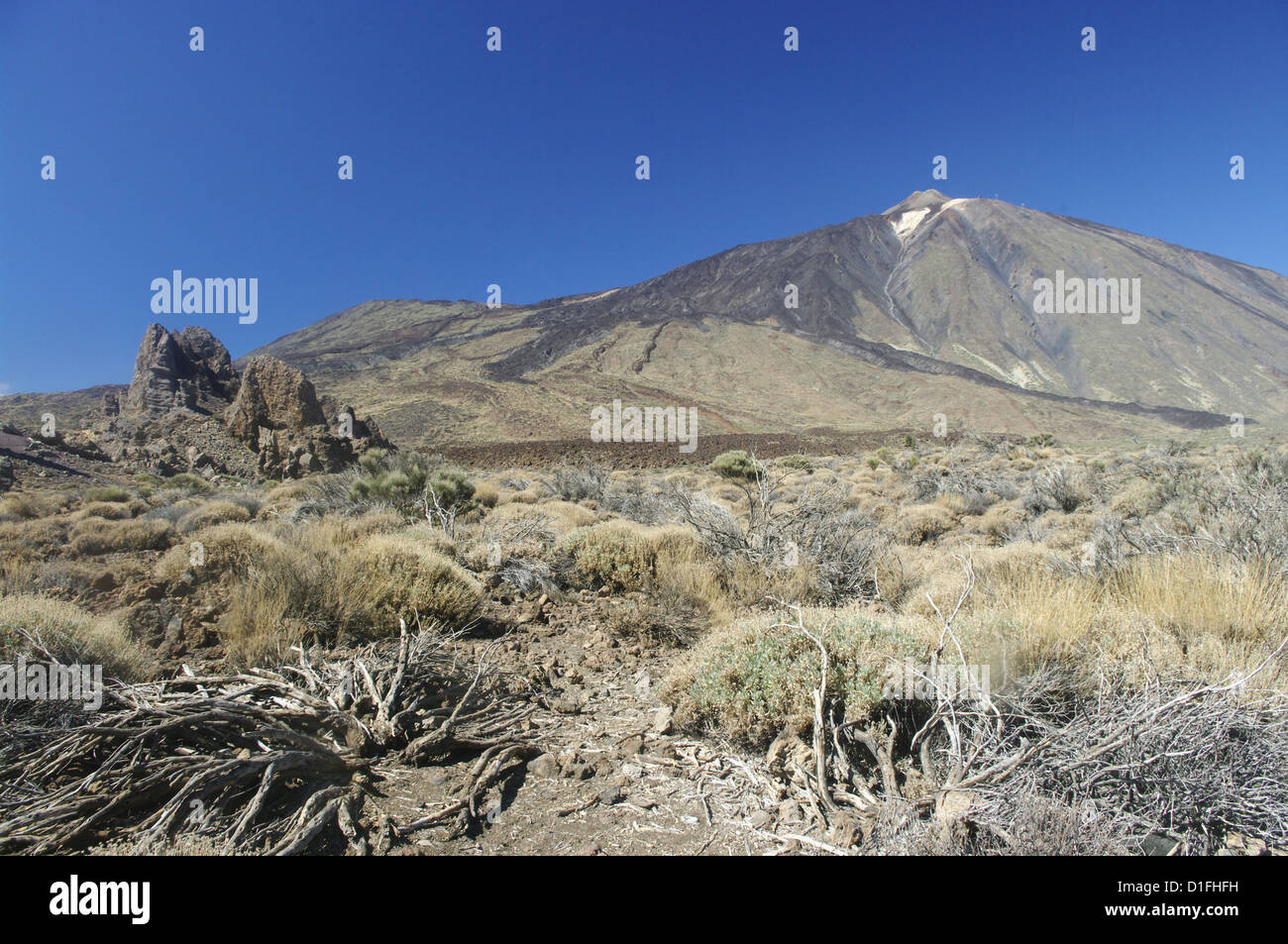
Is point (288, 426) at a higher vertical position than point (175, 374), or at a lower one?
lower

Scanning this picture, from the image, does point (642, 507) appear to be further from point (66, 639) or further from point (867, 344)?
point (867, 344)

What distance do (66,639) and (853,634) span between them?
14.2 ft

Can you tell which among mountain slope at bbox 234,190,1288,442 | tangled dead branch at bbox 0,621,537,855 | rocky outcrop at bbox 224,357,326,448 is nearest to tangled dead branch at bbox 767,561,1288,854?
tangled dead branch at bbox 0,621,537,855

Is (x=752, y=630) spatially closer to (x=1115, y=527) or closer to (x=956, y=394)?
(x=1115, y=527)

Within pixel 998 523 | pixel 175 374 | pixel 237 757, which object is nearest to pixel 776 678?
pixel 237 757

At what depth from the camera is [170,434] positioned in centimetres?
2028

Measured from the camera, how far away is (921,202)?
184125 mm

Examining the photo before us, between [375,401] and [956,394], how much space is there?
6323 centimetres

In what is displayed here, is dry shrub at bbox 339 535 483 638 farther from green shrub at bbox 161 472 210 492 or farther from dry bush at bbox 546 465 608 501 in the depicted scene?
green shrub at bbox 161 472 210 492

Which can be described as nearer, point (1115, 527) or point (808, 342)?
point (1115, 527)

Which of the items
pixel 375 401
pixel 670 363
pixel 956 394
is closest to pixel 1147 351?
pixel 956 394

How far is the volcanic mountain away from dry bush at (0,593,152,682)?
3961 cm

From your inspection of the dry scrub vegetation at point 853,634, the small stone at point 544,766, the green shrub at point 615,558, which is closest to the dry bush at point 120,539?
the dry scrub vegetation at point 853,634

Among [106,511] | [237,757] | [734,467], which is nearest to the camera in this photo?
[237,757]
